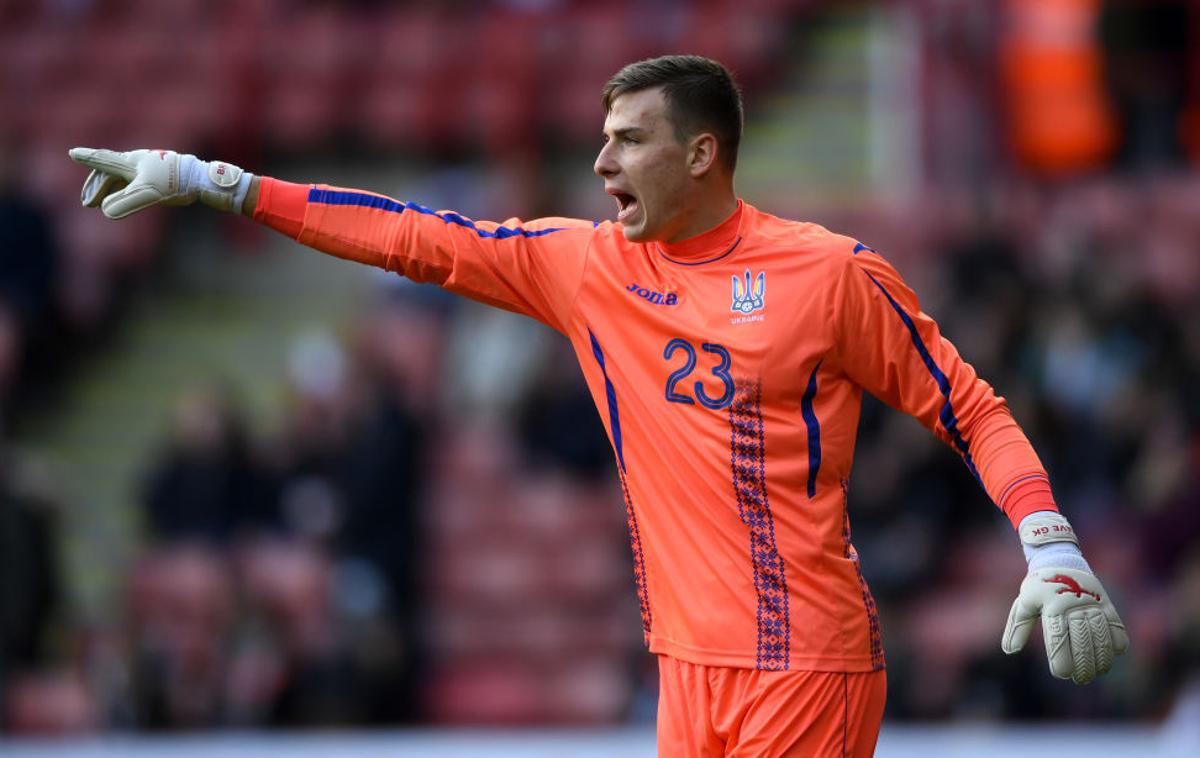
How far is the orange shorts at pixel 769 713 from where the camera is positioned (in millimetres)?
3797

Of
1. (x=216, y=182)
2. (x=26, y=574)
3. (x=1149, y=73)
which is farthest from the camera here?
(x=1149, y=73)

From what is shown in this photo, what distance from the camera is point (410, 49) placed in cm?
1406

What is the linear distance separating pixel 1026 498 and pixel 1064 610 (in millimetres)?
270

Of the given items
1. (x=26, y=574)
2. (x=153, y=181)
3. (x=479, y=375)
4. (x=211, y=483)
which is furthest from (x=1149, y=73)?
(x=153, y=181)

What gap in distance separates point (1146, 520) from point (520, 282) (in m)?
6.05

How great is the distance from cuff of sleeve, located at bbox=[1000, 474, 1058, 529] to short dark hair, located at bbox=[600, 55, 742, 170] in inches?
35.9

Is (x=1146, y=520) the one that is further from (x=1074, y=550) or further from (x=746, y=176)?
(x=1074, y=550)

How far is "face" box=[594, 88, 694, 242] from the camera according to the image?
3.97m

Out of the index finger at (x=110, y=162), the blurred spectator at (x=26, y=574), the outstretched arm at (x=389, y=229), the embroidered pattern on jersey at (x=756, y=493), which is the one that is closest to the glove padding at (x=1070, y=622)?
the embroidered pattern on jersey at (x=756, y=493)

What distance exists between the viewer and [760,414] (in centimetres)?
388

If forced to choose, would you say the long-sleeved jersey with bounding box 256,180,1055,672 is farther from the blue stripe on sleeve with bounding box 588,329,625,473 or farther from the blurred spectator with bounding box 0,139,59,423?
the blurred spectator with bounding box 0,139,59,423

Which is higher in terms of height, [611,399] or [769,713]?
[611,399]

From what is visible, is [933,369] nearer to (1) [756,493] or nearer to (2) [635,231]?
(1) [756,493]

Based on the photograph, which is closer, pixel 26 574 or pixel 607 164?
pixel 607 164
